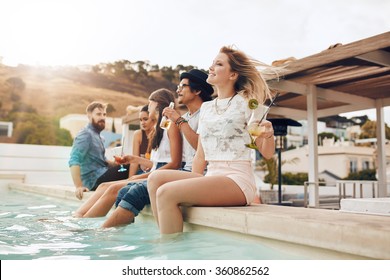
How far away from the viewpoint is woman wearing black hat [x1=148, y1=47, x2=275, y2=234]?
7.00 ft

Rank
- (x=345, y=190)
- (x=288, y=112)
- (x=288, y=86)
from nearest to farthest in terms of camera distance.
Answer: (x=288, y=86)
(x=288, y=112)
(x=345, y=190)

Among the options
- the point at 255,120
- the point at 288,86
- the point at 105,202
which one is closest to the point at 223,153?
the point at 255,120

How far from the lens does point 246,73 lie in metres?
2.45

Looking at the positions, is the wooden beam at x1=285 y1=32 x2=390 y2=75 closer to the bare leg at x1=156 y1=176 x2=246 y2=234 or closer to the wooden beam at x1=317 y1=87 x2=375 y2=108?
the wooden beam at x1=317 y1=87 x2=375 y2=108

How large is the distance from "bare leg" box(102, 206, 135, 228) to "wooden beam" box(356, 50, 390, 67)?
2956 millimetres

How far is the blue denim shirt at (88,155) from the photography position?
449cm

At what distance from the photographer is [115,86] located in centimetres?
3061

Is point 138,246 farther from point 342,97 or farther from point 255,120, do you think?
point 342,97

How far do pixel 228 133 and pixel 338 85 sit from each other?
4.19 metres
